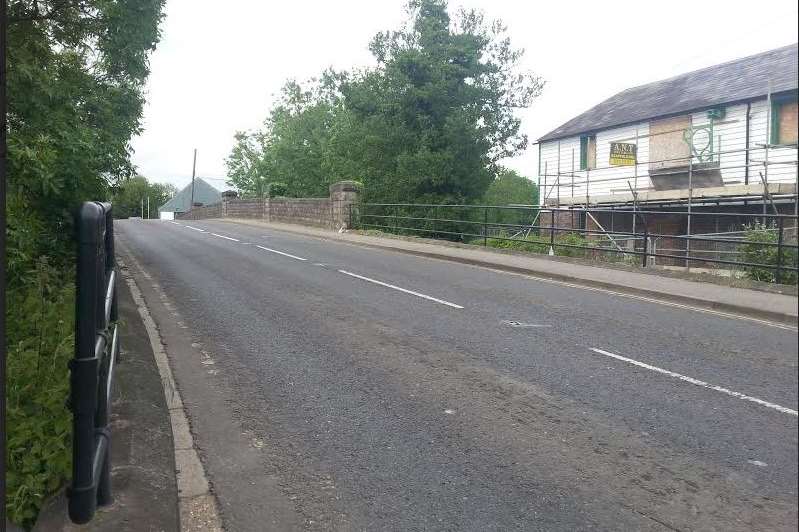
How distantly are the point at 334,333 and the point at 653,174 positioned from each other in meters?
6.49

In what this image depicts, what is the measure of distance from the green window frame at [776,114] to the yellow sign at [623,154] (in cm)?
36

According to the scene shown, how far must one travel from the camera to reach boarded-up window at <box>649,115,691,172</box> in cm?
112

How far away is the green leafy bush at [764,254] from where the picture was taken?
2.67 feet

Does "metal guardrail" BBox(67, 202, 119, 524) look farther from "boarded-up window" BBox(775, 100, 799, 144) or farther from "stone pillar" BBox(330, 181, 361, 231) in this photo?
"stone pillar" BBox(330, 181, 361, 231)

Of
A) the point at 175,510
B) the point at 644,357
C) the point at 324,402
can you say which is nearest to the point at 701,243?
the point at 175,510

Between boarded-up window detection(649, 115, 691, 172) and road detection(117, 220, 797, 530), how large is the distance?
1.14 ft

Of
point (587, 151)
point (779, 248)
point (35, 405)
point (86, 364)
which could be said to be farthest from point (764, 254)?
point (35, 405)

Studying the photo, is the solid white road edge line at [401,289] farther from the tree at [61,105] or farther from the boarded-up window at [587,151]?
the boarded-up window at [587,151]

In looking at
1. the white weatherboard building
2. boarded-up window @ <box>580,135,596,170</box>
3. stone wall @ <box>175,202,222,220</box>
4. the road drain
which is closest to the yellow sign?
the white weatherboard building

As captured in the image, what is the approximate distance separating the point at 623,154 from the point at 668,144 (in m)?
0.12

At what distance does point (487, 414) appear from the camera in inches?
188

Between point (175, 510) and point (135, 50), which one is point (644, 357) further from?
point (135, 50)

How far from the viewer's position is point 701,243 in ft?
4.05

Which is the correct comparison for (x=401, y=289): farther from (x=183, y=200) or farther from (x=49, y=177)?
(x=183, y=200)
